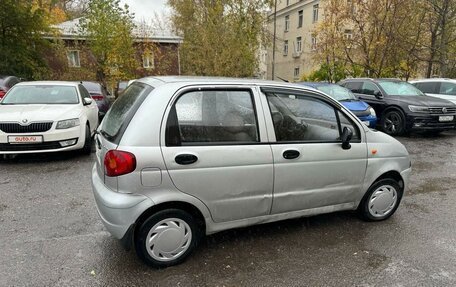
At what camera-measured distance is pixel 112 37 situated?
62.4 feet

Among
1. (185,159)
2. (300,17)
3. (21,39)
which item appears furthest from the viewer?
(300,17)

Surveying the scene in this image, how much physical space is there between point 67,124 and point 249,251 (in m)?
4.38

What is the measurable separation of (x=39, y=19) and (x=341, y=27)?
17390 millimetres

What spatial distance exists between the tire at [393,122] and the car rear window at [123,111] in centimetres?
843

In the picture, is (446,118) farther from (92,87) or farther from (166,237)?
(92,87)

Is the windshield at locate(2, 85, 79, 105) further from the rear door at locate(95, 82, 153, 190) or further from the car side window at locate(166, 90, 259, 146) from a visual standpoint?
the car side window at locate(166, 90, 259, 146)

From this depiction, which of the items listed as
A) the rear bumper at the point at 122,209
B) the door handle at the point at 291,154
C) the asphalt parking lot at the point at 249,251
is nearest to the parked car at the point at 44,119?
the asphalt parking lot at the point at 249,251

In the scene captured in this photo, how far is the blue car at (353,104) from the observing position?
29.1ft

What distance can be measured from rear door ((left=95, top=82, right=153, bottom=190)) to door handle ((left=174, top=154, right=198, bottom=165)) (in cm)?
52

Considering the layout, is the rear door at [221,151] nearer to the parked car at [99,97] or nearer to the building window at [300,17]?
the parked car at [99,97]

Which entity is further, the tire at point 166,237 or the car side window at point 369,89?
the car side window at point 369,89

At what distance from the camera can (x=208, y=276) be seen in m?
2.88

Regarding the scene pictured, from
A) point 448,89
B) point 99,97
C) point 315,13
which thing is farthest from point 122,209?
point 315,13

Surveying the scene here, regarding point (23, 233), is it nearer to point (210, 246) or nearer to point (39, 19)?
point (210, 246)
